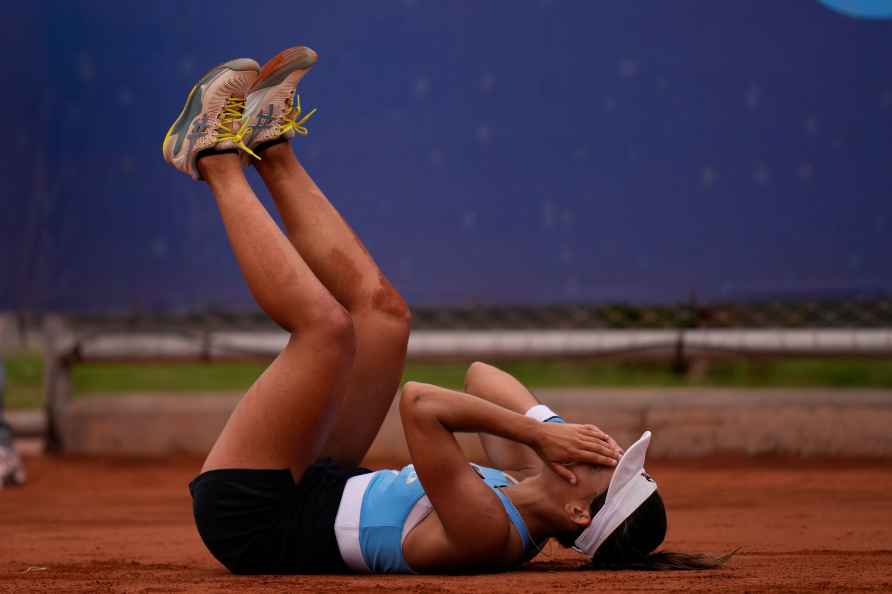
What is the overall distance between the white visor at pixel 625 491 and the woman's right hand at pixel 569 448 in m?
0.05

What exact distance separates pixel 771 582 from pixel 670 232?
3.90 meters

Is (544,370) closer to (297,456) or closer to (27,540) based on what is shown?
(27,540)

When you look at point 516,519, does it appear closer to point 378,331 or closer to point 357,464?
point 357,464

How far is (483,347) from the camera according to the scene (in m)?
7.18

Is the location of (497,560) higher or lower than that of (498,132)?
lower

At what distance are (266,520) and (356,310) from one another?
738mm

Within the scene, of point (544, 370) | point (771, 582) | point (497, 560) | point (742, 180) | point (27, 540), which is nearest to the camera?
point (771, 582)

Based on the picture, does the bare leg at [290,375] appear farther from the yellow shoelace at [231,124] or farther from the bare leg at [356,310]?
the yellow shoelace at [231,124]

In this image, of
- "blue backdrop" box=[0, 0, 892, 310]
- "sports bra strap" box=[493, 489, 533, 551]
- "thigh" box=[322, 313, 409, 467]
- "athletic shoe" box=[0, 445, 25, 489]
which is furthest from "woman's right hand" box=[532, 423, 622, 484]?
"athletic shoe" box=[0, 445, 25, 489]

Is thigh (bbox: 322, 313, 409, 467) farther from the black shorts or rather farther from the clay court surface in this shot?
the clay court surface

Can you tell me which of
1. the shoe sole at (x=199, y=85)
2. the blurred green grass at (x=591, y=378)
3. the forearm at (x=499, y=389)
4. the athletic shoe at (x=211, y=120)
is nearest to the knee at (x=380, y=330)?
the forearm at (x=499, y=389)

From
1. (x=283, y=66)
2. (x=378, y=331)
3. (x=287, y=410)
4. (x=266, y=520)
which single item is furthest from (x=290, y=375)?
(x=283, y=66)

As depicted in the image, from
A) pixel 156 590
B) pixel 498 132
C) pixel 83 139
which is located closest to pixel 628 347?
pixel 498 132

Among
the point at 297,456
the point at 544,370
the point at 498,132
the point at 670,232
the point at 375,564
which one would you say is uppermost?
the point at 498,132
